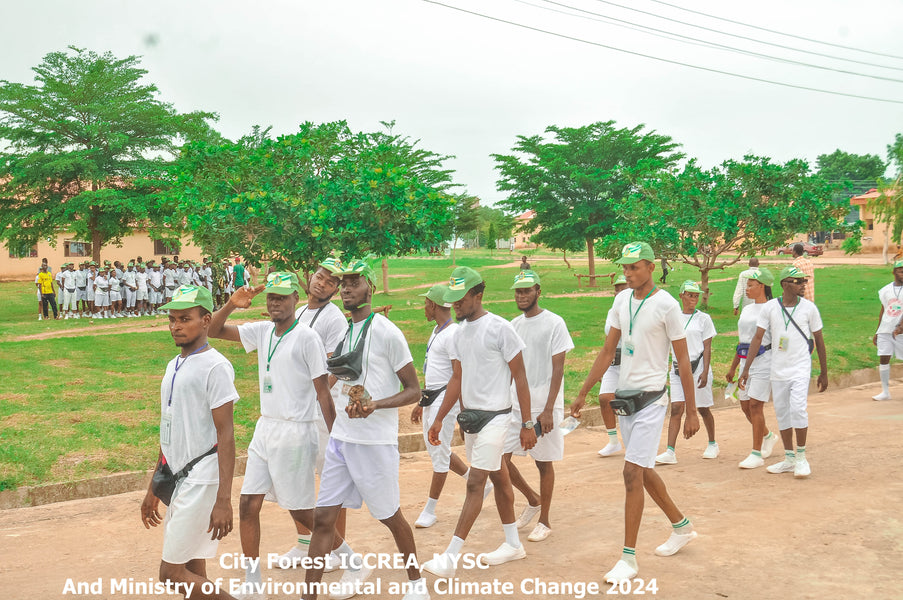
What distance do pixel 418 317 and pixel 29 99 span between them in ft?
65.6

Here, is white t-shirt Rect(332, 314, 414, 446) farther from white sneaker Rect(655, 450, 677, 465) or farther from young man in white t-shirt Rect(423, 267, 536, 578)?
white sneaker Rect(655, 450, 677, 465)

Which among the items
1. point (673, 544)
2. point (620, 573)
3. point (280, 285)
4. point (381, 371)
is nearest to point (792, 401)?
point (673, 544)

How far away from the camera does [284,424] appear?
4.88 meters

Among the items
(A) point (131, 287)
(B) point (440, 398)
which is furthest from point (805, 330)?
(A) point (131, 287)

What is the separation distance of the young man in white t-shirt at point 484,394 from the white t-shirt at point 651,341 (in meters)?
0.77

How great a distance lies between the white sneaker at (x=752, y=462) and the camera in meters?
8.00

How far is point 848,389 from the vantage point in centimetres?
1323

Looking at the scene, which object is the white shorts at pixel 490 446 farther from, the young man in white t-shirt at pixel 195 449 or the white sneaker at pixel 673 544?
the young man in white t-shirt at pixel 195 449

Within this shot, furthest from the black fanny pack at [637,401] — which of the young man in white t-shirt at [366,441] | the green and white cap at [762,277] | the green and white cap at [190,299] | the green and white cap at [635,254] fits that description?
the green and white cap at [762,277]

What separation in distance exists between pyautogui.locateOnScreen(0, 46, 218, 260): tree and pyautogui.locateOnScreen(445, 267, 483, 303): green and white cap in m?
26.3

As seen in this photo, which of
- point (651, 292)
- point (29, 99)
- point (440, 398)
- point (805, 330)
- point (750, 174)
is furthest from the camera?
point (29, 99)

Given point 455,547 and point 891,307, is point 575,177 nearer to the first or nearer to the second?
point 891,307

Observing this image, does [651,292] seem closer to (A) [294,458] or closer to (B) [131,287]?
(A) [294,458]

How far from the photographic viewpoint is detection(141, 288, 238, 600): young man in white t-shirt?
4.10m
